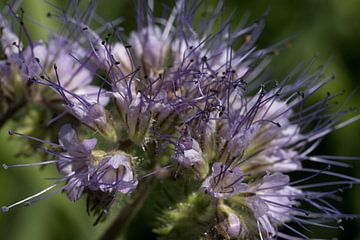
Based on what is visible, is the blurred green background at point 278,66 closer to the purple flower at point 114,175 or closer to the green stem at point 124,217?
the green stem at point 124,217

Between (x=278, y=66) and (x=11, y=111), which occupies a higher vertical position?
(x=278, y=66)

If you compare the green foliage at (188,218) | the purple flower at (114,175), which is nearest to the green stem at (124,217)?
the green foliage at (188,218)

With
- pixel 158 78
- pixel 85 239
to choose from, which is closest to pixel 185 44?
pixel 158 78

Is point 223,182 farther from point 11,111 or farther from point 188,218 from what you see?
point 11,111

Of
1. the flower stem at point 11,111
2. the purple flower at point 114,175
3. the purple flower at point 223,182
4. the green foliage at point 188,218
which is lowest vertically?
the green foliage at point 188,218

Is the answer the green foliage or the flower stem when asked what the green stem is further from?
the flower stem

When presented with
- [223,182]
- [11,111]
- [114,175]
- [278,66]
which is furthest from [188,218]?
[278,66]

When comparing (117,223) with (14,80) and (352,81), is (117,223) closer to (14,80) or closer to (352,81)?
(14,80)
